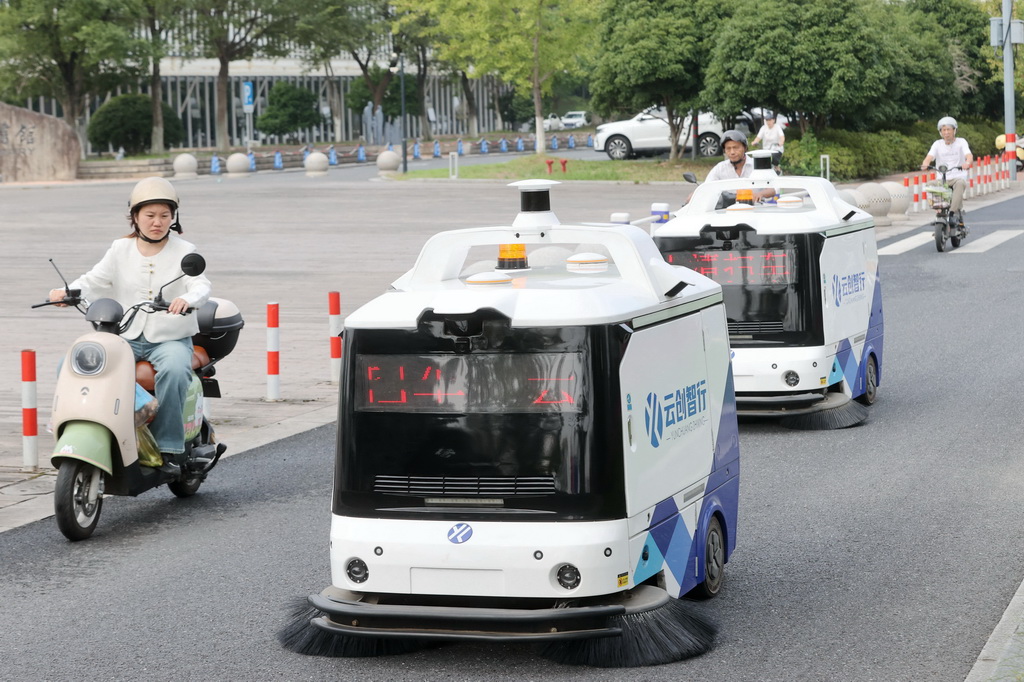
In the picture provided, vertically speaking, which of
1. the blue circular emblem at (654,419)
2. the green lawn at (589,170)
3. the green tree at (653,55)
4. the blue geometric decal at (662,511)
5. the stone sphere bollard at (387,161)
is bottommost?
the blue geometric decal at (662,511)

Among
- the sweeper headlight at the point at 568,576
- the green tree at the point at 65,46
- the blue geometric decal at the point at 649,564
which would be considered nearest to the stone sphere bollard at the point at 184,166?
the green tree at the point at 65,46

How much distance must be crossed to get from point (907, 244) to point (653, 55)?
2021 centimetres

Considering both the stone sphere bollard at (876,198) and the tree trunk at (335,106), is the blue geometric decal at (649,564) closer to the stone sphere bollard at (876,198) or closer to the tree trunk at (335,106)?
the stone sphere bollard at (876,198)

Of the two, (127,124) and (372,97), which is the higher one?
(372,97)

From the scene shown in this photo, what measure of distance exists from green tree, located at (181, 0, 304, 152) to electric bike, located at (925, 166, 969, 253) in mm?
44649

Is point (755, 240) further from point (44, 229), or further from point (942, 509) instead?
point (44, 229)

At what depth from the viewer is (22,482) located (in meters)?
9.66

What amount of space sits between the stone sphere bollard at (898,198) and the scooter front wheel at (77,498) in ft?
81.5

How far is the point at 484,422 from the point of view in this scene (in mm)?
5832

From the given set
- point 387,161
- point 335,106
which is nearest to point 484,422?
point 387,161

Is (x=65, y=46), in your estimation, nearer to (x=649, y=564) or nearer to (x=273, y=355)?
(x=273, y=355)

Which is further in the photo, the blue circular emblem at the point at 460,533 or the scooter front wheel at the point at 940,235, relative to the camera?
the scooter front wheel at the point at 940,235

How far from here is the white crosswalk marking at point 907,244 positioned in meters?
24.6

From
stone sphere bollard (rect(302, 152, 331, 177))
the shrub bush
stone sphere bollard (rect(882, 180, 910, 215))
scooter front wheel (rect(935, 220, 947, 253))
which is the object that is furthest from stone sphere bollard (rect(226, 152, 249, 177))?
scooter front wheel (rect(935, 220, 947, 253))
